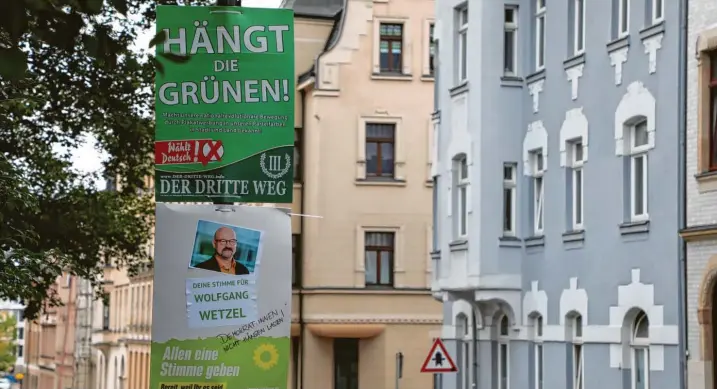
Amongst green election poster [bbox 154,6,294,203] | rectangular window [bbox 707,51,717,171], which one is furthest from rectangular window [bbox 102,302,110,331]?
green election poster [bbox 154,6,294,203]

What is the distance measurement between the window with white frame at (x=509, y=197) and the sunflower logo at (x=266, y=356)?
1667 centimetres

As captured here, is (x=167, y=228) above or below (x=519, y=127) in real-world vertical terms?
below

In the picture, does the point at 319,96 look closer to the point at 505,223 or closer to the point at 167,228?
the point at 505,223

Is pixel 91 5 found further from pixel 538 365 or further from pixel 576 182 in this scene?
pixel 538 365

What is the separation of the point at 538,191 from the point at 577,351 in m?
3.31

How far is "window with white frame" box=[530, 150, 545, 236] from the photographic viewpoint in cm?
2931

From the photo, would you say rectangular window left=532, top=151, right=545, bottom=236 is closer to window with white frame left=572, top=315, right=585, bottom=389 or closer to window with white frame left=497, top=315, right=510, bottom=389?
window with white frame left=572, top=315, right=585, bottom=389

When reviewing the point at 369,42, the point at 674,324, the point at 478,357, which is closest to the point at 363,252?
the point at 369,42

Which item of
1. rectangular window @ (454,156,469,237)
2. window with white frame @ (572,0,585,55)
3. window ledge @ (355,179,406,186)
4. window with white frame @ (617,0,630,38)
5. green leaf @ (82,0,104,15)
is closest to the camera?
green leaf @ (82,0,104,15)

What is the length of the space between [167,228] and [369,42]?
33.3 metres

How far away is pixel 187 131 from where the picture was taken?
1373cm

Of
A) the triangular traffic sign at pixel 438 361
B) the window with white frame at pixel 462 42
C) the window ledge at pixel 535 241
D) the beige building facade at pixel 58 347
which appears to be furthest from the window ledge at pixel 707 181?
the beige building facade at pixel 58 347

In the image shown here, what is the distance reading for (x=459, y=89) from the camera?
3169 centimetres

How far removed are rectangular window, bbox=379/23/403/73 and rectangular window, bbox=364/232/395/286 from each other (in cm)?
464
